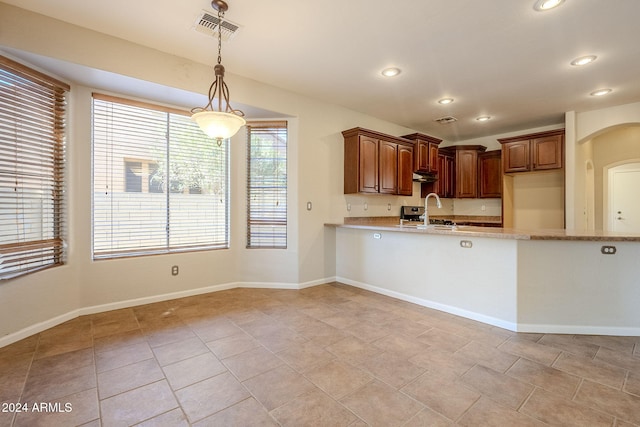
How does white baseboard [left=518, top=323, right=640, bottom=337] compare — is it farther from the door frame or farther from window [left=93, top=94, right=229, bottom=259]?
the door frame

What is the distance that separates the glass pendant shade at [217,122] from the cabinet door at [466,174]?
5215 millimetres

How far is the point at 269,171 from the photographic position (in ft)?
13.9

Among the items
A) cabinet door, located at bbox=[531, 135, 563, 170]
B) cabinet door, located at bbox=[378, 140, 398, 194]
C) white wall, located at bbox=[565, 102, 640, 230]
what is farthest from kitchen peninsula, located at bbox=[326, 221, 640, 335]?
cabinet door, located at bbox=[531, 135, 563, 170]

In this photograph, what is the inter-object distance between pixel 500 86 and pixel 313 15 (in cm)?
271

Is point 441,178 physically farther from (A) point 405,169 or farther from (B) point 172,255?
(B) point 172,255

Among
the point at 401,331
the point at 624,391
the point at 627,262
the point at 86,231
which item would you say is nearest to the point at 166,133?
the point at 86,231

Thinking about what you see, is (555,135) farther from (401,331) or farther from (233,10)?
(233,10)

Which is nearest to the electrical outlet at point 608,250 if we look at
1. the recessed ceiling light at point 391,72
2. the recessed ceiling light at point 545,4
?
the recessed ceiling light at point 545,4

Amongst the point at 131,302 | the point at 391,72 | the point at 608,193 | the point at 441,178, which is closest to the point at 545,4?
the point at 391,72

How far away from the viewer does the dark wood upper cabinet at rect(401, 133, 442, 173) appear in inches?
211

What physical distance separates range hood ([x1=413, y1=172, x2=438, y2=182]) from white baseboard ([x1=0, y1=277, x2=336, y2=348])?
2.57 meters

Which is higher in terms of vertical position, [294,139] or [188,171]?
[294,139]

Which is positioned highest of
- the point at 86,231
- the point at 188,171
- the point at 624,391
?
the point at 188,171

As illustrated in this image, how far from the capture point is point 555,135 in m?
4.97
